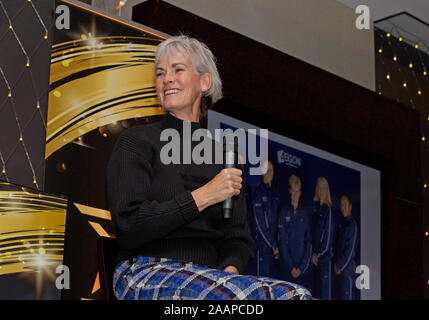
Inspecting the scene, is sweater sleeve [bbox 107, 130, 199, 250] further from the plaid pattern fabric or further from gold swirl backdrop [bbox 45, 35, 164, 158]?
gold swirl backdrop [bbox 45, 35, 164, 158]

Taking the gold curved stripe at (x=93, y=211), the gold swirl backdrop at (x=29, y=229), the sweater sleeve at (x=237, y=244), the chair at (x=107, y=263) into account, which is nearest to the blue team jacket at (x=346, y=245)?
the gold curved stripe at (x=93, y=211)

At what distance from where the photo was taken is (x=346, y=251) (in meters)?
4.97

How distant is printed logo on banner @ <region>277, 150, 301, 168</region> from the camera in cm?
456

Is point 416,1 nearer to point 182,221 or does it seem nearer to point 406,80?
point 406,80

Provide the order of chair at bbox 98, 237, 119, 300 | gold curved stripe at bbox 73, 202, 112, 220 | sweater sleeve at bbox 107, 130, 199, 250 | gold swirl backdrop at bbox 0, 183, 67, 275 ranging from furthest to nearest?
gold curved stripe at bbox 73, 202, 112, 220 → gold swirl backdrop at bbox 0, 183, 67, 275 → chair at bbox 98, 237, 119, 300 → sweater sleeve at bbox 107, 130, 199, 250

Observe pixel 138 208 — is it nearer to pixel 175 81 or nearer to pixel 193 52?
pixel 175 81

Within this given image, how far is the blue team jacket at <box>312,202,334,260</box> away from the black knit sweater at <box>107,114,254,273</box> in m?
2.56

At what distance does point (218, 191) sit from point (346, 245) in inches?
129

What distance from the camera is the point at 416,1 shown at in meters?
5.26

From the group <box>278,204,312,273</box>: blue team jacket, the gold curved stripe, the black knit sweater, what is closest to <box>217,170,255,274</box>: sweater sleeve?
the black knit sweater

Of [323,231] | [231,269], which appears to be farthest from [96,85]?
[323,231]

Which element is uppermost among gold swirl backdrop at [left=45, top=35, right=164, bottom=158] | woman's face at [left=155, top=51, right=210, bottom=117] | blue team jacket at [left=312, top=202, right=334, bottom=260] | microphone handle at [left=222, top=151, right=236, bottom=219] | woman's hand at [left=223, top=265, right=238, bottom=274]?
gold swirl backdrop at [left=45, top=35, right=164, bottom=158]
